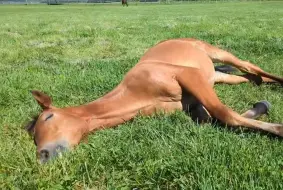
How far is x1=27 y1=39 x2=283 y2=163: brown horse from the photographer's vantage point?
→ 3.98 meters

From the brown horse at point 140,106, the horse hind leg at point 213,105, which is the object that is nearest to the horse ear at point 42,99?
the brown horse at point 140,106

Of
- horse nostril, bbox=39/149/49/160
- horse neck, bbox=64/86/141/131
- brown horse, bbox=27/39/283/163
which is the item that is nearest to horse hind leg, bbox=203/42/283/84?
brown horse, bbox=27/39/283/163

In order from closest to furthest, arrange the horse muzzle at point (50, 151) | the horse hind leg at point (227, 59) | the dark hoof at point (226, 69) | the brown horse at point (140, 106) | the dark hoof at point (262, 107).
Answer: the horse muzzle at point (50, 151), the brown horse at point (140, 106), the dark hoof at point (262, 107), the horse hind leg at point (227, 59), the dark hoof at point (226, 69)

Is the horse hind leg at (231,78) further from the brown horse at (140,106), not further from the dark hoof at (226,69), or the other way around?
the brown horse at (140,106)

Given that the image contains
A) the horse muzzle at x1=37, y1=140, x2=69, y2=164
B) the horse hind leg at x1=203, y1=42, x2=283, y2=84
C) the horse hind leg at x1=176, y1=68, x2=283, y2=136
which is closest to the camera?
the horse muzzle at x1=37, y1=140, x2=69, y2=164

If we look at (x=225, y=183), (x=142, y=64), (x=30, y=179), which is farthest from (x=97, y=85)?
(x=225, y=183)

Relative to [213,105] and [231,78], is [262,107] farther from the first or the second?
[231,78]

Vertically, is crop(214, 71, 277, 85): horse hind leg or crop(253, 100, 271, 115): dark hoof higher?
crop(253, 100, 271, 115): dark hoof

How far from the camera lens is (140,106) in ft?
15.5

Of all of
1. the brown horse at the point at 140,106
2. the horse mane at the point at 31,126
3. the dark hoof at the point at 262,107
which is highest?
the brown horse at the point at 140,106

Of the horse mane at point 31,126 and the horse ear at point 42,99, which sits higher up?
the horse ear at point 42,99

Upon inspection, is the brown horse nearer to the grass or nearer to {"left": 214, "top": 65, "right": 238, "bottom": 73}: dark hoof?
the grass

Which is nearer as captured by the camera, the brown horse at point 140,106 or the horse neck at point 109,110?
the brown horse at point 140,106

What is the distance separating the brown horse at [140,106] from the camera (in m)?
3.98
